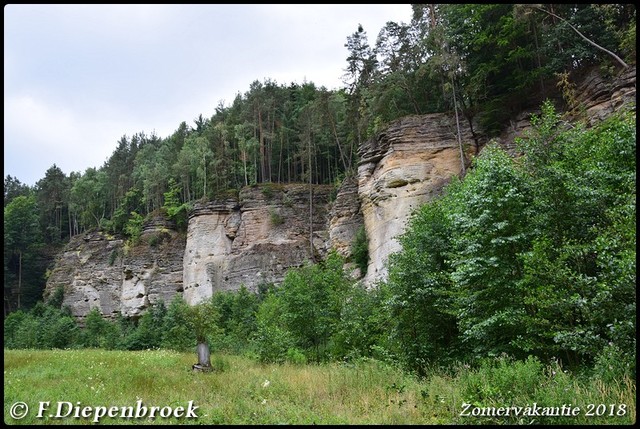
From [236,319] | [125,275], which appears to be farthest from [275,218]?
[125,275]

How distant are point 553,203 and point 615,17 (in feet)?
61.8

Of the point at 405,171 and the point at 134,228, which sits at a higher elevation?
the point at 405,171

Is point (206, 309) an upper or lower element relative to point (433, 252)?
lower

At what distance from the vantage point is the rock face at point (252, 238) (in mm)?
44469

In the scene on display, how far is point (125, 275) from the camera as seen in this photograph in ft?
180

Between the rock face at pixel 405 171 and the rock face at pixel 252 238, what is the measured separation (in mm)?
14064

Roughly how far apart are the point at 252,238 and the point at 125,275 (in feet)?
67.9

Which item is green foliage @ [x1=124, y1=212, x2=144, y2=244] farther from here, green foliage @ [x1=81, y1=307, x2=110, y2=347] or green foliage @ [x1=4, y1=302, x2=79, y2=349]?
green foliage @ [x1=81, y1=307, x2=110, y2=347]

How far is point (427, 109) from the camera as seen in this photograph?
35062 mm

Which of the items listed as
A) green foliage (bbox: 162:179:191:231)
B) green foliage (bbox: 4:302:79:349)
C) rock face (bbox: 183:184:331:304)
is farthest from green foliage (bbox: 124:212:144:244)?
green foliage (bbox: 4:302:79:349)

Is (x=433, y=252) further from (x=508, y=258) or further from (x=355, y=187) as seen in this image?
(x=355, y=187)

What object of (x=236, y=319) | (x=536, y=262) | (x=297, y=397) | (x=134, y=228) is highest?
(x=134, y=228)

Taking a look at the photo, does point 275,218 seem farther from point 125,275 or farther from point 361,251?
point 125,275

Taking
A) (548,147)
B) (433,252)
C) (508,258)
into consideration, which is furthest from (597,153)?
(433,252)
